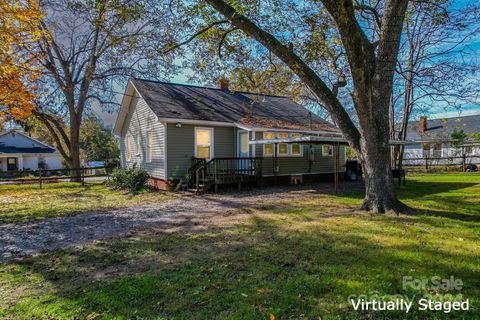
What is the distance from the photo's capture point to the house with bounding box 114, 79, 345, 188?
1297 centimetres

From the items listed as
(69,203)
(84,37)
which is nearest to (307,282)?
(69,203)

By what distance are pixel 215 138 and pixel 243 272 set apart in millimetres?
Answer: 10619

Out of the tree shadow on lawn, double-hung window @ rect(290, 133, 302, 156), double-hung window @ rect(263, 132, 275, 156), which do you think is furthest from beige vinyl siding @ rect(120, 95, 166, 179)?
the tree shadow on lawn

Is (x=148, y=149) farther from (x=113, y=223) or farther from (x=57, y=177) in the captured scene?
(x=113, y=223)

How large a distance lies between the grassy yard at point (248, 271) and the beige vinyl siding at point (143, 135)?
8066mm

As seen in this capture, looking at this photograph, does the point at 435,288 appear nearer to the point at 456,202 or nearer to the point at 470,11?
the point at 456,202

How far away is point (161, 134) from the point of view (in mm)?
13391

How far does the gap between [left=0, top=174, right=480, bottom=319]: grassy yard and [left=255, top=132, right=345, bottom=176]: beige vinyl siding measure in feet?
27.2

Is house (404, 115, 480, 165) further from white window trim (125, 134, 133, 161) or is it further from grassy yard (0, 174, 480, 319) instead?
grassy yard (0, 174, 480, 319)

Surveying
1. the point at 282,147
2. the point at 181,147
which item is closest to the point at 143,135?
the point at 181,147

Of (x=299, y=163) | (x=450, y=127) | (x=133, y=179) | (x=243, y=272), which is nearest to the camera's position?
(x=243, y=272)

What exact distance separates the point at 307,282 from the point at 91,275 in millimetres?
2818

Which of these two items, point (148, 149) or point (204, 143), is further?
point (148, 149)

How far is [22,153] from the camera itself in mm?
31875
